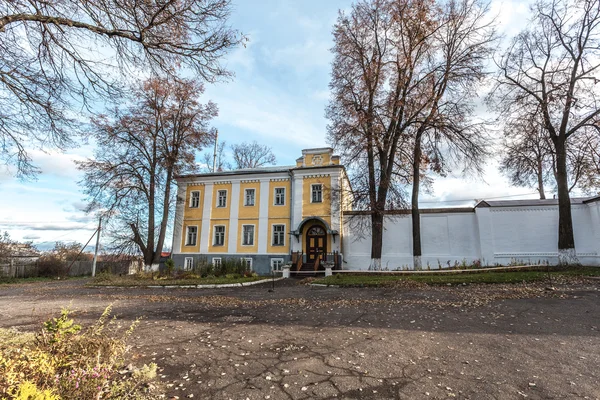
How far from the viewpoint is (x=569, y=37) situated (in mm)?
15094

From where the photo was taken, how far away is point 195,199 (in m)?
24.9

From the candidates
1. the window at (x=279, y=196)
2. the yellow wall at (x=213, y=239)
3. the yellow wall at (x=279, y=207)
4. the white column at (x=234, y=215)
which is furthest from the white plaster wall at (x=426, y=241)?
the yellow wall at (x=213, y=239)

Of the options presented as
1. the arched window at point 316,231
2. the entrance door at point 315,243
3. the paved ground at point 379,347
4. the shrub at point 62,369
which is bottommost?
the paved ground at point 379,347

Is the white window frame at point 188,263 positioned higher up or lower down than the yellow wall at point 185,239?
lower down

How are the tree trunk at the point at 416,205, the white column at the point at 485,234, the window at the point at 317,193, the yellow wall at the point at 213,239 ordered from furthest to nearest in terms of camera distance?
the yellow wall at the point at 213,239, the window at the point at 317,193, the white column at the point at 485,234, the tree trunk at the point at 416,205

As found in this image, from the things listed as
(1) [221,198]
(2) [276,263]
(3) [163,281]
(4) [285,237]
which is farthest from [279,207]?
(3) [163,281]

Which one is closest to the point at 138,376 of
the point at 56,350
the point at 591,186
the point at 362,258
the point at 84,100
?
the point at 56,350

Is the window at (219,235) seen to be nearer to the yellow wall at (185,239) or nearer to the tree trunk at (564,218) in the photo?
the yellow wall at (185,239)

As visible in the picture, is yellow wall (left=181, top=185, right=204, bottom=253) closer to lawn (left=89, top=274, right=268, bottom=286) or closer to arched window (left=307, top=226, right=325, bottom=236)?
lawn (left=89, top=274, right=268, bottom=286)

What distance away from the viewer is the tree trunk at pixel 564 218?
47.1 ft

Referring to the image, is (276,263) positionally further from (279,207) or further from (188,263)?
(188,263)

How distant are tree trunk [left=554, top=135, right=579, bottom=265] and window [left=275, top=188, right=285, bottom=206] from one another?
1624cm

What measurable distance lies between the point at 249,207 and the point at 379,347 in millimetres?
19752

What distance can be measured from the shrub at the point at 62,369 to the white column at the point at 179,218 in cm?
2107
